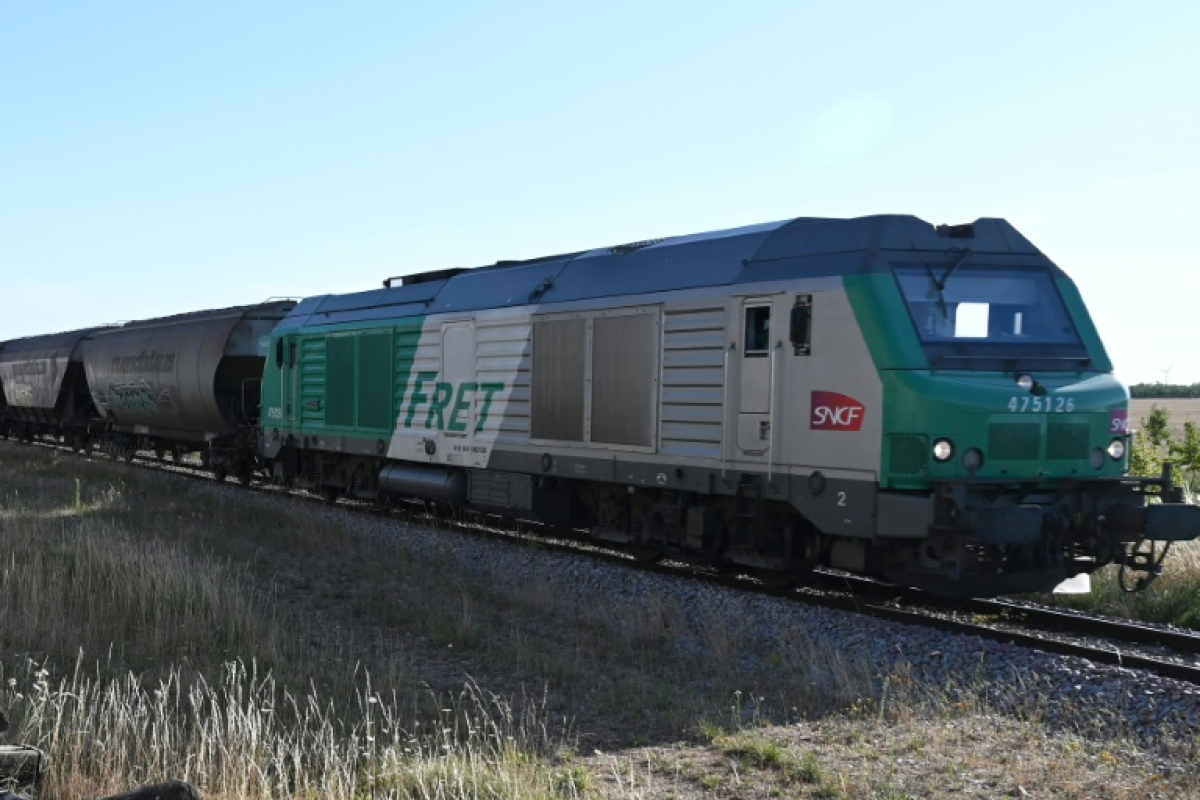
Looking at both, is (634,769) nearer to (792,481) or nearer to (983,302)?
(792,481)

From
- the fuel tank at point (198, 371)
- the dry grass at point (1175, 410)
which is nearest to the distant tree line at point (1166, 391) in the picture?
the dry grass at point (1175, 410)

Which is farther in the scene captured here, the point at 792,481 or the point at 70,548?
the point at 70,548

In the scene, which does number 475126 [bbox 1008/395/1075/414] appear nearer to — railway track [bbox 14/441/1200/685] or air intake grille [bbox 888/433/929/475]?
air intake grille [bbox 888/433/929/475]

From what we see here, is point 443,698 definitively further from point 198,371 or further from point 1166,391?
point 1166,391

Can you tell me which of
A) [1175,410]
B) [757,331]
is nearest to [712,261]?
[757,331]

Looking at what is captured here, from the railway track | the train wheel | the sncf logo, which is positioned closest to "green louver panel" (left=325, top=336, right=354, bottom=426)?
the railway track

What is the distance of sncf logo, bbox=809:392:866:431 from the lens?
1054 centimetres

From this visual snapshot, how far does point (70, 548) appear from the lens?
42.0ft

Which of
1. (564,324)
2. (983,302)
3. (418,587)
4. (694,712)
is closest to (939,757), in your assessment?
(694,712)

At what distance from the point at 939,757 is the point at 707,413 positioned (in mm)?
5798

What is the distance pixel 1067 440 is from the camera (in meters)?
10.6

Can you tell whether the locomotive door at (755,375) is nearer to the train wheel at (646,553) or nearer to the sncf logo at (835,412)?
the sncf logo at (835,412)

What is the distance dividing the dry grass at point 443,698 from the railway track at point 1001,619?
142 cm

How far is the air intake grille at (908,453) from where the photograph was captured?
33.1 feet
